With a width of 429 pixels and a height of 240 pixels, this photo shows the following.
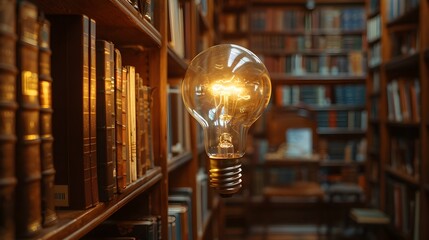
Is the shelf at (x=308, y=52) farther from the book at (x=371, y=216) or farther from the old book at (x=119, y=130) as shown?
the old book at (x=119, y=130)

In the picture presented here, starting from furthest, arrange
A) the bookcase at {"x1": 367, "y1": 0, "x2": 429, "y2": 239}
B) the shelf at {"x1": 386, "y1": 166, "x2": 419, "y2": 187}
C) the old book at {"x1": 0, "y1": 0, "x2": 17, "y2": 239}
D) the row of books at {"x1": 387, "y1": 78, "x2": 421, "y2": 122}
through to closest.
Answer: the row of books at {"x1": 387, "y1": 78, "x2": 421, "y2": 122} → the shelf at {"x1": 386, "y1": 166, "x2": 419, "y2": 187} → the bookcase at {"x1": 367, "y1": 0, "x2": 429, "y2": 239} → the old book at {"x1": 0, "y1": 0, "x2": 17, "y2": 239}

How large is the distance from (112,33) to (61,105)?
1.33 feet

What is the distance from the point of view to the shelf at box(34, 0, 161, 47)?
2.32ft

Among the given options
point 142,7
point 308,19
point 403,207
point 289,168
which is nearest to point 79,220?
point 142,7

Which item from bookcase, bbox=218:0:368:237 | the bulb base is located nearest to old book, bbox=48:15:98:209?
the bulb base

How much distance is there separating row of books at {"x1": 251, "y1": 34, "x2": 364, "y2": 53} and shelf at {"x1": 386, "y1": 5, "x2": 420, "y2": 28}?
4.41 feet

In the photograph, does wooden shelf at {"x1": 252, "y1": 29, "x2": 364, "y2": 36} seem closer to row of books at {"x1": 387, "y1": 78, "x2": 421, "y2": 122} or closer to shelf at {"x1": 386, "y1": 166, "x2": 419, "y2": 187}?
row of books at {"x1": 387, "y1": 78, "x2": 421, "y2": 122}

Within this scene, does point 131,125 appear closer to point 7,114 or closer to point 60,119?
point 60,119

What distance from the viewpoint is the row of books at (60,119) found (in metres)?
0.44

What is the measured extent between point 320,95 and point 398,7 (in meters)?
1.77

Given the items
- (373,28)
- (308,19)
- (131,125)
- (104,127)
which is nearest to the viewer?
(104,127)

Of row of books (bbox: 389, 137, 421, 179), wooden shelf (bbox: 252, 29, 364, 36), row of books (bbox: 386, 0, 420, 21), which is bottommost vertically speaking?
row of books (bbox: 389, 137, 421, 179)

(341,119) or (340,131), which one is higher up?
(341,119)

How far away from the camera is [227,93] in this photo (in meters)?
0.90
